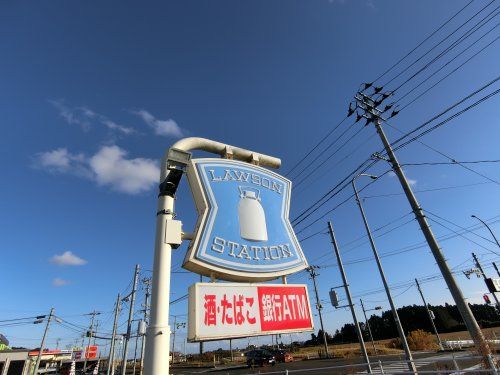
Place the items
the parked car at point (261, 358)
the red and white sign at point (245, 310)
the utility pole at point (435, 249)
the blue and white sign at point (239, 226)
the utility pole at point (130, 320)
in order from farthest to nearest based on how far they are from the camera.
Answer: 1. the parked car at point (261, 358)
2. the utility pole at point (130, 320)
3. the utility pole at point (435, 249)
4. the blue and white sign at point (239, 226)
5. the red and white sign at point (245, 310)

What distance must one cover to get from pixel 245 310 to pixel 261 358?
108 feet

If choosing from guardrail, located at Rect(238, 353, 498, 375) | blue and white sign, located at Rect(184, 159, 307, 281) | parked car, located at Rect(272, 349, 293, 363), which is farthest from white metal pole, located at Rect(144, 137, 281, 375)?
parked car, located at Rect(272, 349, 293, 363)

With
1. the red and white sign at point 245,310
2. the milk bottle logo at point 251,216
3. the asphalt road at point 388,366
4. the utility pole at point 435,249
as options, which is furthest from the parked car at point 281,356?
the milk bottle logo at point 251,216

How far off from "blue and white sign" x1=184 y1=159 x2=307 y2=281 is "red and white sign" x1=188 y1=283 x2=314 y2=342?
201 mm

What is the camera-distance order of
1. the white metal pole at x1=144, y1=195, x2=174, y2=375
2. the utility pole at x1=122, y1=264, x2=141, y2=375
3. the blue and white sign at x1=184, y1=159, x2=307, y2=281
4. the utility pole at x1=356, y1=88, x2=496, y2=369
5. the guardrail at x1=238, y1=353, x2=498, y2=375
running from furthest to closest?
1. the utility pole at x1=122, y1=264, x2=141, y2=375
2. the utility pole at x1=356, y1=88, x2=496, y2=369
3. the guardrail at x1=238, y1=353, x2=498, y2=375
4. the blue and white sign at x1=184, y1=159, x2=307, y2=281
5. the white metal pole at x1=144, y1=195, x2=174, y2=375

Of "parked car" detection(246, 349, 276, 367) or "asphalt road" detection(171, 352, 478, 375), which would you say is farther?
"parked car" detection(246, 349, 276, 367)

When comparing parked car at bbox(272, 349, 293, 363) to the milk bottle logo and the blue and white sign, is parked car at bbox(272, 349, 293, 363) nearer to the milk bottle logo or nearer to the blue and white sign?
the blue and white sign

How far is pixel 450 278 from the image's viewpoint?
1070 centimetres

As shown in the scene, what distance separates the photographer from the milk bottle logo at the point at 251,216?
4.05m

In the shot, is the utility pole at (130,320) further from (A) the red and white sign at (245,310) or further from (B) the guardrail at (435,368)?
(A) the red and white sign at (245,310)

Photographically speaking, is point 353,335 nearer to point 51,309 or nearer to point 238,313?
point 51,309

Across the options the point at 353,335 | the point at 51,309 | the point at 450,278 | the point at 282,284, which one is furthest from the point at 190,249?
the point at 353,335

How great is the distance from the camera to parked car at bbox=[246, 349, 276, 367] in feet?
104

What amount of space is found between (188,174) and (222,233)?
37.8 inches
